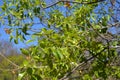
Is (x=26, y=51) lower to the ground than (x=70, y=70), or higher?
higher

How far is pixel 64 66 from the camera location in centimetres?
294

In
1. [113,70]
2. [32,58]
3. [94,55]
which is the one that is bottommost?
[113,70]

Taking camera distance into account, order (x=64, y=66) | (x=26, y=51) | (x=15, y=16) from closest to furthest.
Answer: (x=26, y=51), (x=64, y=66), (x=15, y=16)

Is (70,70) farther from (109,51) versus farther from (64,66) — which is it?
(109,51)

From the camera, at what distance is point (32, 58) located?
8.86 feet

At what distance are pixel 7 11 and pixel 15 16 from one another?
18 cm

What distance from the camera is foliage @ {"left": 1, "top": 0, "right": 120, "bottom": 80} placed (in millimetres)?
2676

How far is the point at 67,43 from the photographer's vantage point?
9.91ft

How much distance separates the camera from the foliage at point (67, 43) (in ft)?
8.78

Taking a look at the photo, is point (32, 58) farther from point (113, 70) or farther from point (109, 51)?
point (113, 70)

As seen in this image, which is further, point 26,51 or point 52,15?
point 52,15

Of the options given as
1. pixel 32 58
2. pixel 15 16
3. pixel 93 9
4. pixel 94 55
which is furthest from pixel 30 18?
pixel 32 58

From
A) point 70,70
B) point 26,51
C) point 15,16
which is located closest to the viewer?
point 26,51

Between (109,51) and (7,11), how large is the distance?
137 centimetres
